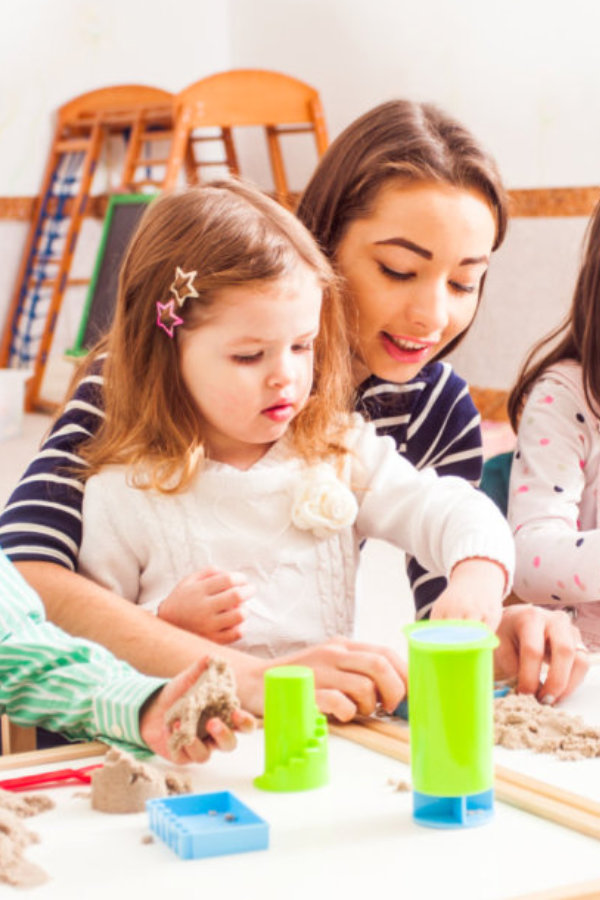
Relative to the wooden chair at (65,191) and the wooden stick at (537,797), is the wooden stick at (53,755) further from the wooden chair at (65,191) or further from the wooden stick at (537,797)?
the wooden chair at (65,191)

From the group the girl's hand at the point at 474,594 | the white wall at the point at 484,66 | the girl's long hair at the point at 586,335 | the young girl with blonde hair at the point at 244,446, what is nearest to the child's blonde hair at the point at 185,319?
the young girl with blonde hair at the point at 244,446

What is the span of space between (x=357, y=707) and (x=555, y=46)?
366cm

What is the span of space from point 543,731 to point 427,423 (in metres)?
0.63

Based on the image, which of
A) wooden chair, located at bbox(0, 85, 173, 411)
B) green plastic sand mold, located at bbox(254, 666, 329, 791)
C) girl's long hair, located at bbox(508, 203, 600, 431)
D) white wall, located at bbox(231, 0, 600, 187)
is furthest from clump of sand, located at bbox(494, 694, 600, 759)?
wooden chair, located at bbox(0, 85, 173, 411)

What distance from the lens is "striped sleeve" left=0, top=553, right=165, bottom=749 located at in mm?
1071

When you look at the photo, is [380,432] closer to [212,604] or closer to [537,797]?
[212,604]

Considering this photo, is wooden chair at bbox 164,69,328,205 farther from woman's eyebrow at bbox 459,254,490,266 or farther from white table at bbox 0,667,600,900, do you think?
white table at bbox 0,667,600,900

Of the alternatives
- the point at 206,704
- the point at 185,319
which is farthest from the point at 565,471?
the point at 206,704

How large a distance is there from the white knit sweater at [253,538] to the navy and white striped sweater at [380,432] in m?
0.03

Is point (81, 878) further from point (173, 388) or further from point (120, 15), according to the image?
point (120, 15)

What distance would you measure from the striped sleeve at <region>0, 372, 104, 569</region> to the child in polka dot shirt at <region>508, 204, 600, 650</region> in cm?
60

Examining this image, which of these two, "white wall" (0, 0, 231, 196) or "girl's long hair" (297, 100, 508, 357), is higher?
"white wall" (0, 0, 231, 196)

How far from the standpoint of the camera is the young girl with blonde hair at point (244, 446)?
1.34m

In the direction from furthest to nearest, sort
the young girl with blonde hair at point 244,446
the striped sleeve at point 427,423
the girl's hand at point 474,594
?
the striped sleeve at point 427,423, the young girl with blonde hair at point 244,446, the girl's hand at point 474,594
